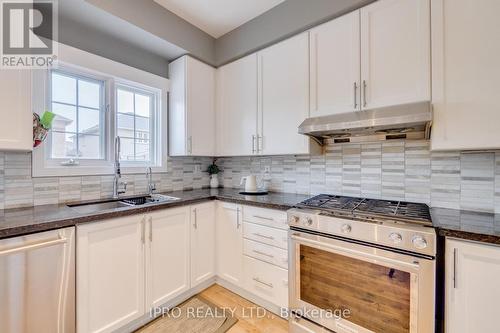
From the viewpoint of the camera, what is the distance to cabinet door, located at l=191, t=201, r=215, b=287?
2025mm

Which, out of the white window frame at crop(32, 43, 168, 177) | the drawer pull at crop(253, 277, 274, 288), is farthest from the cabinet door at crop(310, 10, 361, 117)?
the white window frame at crop(32, 43, 168, 177)

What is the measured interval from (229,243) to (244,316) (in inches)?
23.6

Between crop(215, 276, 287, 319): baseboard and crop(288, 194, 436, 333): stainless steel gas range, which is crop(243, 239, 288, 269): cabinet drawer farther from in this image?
crop(215, 276, 287, 319): baseboard

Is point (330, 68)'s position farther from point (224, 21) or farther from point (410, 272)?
point (410, 272)

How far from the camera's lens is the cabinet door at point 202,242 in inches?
79.7

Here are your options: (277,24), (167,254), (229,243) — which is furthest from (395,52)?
(167,254)

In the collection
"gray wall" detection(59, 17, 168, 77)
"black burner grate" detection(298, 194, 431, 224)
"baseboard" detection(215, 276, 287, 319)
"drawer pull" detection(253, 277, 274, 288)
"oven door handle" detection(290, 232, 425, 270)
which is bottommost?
"baseboard" detection(215, 276, 287, 319)

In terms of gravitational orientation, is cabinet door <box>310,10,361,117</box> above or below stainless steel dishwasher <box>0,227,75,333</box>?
above

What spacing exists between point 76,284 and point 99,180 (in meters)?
0.91

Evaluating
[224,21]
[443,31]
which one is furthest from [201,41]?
[443,31]

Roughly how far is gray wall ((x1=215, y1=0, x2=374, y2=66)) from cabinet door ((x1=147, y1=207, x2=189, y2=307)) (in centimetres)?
173

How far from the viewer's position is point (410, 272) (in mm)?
1171

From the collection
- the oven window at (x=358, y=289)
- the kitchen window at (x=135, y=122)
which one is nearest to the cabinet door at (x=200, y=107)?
the kitchen window at (x=135, y=122)

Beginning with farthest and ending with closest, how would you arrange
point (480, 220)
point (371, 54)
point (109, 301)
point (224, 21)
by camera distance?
point (224, 21)
point (371, 54)
point (109, 301)
point (480, 220)
